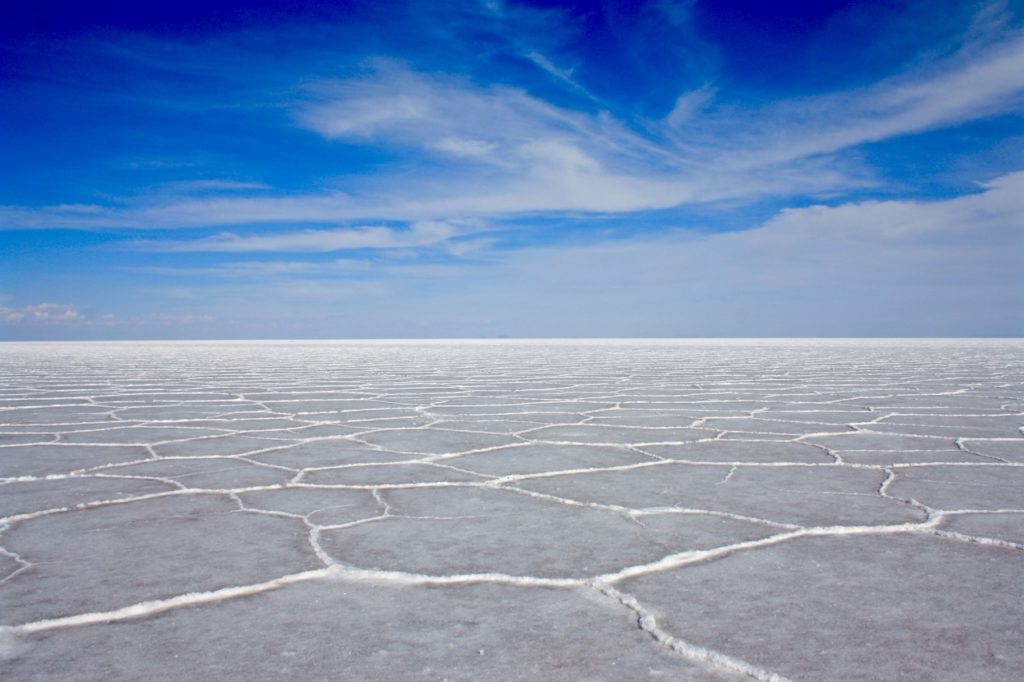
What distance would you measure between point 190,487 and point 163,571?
80 centimetres

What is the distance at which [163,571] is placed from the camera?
1.45 meters

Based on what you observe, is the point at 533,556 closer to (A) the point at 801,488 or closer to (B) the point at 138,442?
(A) the point at 801,488

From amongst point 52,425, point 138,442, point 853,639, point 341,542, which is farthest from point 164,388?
point 853,639

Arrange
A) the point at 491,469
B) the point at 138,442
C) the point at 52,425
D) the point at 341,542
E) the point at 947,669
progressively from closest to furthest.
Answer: the point at 947,669
the point at 341,542
the point at 491,469
the point at 138,442
the point at 52,425

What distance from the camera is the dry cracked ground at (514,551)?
110 cm

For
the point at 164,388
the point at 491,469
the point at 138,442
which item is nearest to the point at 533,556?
the point at 491,469

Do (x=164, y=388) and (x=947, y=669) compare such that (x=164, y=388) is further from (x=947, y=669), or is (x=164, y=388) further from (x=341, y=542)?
(x=947, y=669)

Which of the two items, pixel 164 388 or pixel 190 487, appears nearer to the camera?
pixel 190 487

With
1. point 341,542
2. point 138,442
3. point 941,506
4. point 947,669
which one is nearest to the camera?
point 947,669

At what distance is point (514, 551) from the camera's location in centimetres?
157

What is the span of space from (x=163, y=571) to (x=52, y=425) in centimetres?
259

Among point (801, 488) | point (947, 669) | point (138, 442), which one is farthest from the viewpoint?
point (138, 442)

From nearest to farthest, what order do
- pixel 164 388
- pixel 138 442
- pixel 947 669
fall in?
pixel 947 669 → pixel 138 442 → pixel 164 388

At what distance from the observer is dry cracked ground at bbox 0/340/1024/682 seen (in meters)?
1.10
